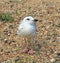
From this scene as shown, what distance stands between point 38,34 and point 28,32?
41.1 inches

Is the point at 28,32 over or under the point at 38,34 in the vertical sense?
Answer: over

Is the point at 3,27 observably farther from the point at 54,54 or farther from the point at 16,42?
the point at 54,54

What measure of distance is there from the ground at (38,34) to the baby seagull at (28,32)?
0.35 ft

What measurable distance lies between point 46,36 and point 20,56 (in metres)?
0.96

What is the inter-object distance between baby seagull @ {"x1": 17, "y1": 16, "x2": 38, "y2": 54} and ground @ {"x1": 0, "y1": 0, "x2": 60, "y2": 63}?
0.35 ft

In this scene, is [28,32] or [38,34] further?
[38,34]

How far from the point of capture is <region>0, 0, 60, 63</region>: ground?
5.81 meters

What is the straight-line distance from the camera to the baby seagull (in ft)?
18.6

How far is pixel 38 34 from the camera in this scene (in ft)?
21.8

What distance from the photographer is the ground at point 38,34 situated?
5.81m

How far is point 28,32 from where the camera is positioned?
5.63 m

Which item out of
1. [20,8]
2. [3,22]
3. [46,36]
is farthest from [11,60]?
[20,8]

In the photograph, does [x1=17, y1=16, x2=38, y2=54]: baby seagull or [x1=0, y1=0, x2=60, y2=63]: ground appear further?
[x1=0, y1=0, x2=60, y2=63]: ground

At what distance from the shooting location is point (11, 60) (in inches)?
223
